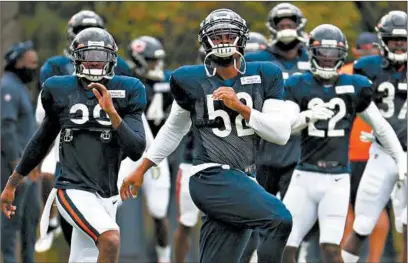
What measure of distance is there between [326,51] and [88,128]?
2.32 metres

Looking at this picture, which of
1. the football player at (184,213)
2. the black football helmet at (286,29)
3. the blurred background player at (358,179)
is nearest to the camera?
the black football helmet at (286,29)

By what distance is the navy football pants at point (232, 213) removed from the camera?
25.9ft

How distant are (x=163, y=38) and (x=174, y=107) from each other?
Answer: 10.6m

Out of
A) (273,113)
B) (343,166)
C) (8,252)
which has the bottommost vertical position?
(8,252)

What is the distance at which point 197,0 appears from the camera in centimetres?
1850

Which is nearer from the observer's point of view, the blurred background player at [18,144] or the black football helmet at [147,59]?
the blurred background player at [18,144]

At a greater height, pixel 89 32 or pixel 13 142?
pixel 89 32

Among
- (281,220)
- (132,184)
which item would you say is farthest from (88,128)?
(281,220)

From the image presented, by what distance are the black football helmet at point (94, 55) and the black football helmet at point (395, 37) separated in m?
3.05

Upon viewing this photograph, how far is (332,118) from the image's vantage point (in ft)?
32.5

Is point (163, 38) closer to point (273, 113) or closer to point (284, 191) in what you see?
point (284, 191)

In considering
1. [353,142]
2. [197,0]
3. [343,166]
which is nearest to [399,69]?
[343,166]

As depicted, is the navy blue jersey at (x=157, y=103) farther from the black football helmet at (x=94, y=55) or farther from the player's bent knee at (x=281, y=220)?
the player's bent knee at (x=281, y=220)

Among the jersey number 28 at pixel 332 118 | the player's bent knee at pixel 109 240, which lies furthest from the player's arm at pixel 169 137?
the jersey number 28 at pixel 332 118
